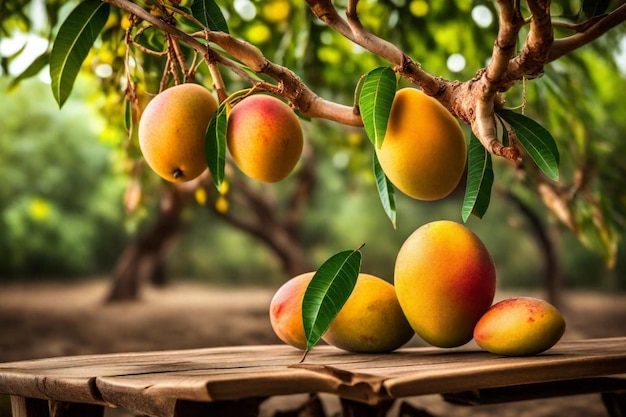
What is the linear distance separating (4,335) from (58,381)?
13.4ft

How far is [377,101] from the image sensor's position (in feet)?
2.95

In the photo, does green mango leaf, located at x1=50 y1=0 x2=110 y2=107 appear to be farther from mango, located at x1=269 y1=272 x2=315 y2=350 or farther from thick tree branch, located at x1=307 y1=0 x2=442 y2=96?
mango, located at x1=269 y1=272 x2=315 y2=350

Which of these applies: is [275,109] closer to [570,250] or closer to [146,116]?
[146,116]

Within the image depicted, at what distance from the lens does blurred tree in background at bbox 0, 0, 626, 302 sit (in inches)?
86.2

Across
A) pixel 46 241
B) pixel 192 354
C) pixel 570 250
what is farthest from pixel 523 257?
pixel 192 354

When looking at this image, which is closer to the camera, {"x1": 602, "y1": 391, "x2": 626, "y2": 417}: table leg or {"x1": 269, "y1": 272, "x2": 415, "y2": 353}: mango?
{"x1": 269, "y1": 272, "x2": 415, "y2": 353}: mango

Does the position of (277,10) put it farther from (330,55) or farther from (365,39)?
(365,39)

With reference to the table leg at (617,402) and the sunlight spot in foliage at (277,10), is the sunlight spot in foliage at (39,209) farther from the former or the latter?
the table leg at (617,402)

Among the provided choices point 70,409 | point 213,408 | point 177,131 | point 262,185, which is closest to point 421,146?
point 177,131

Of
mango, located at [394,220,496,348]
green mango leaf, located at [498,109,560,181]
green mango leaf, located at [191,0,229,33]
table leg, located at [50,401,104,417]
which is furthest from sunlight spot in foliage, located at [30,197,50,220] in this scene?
green mango leaf, located at [498,109,560,181]

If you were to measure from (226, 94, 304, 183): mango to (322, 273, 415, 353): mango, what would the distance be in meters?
0.25

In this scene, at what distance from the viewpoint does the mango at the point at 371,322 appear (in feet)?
3.52

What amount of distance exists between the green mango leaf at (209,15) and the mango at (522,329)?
0.57 meters

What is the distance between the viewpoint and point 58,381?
0.89 metres
